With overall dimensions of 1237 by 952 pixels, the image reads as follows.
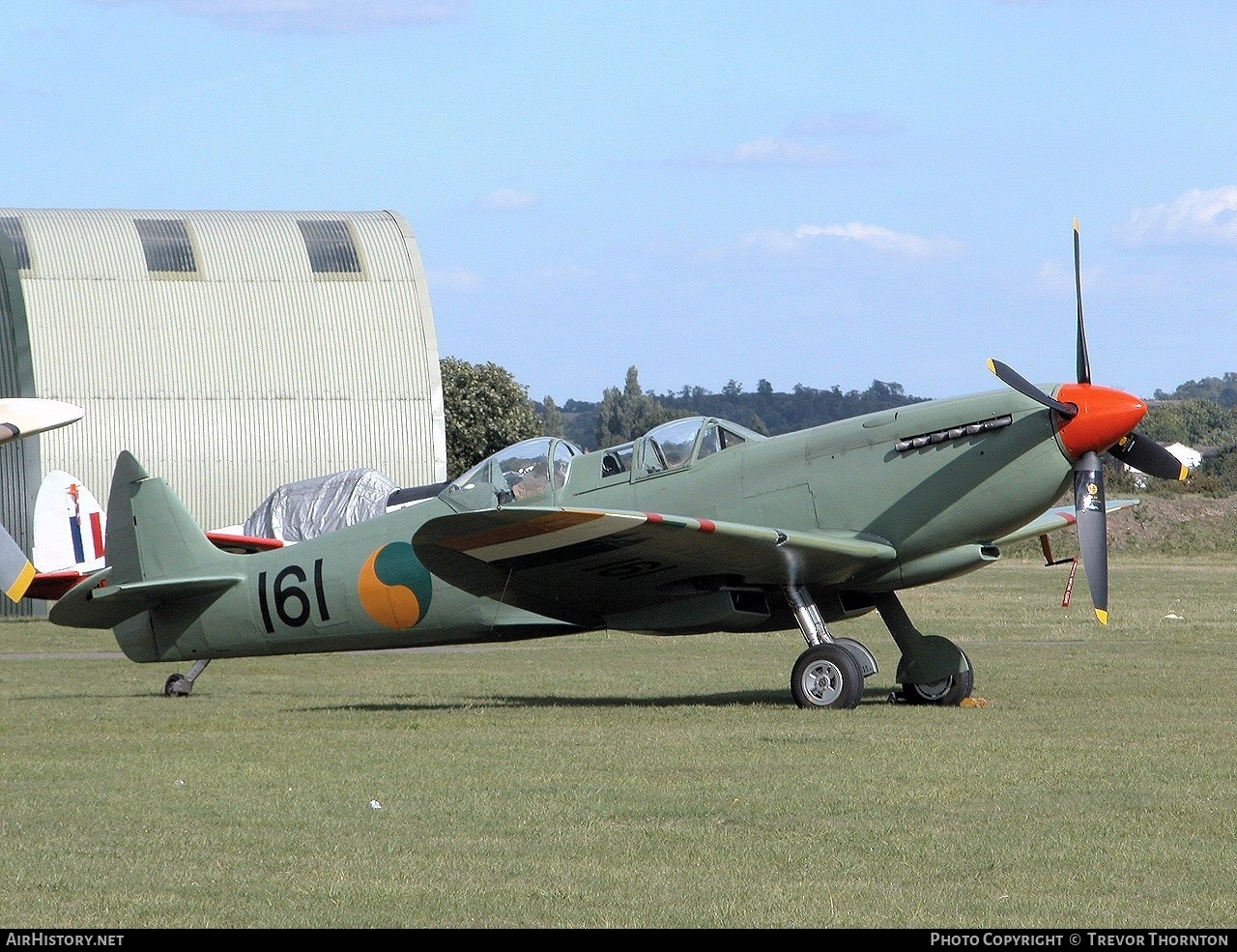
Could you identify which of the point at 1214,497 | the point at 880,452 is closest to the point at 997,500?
the point at 880,452

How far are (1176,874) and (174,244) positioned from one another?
1326 inches

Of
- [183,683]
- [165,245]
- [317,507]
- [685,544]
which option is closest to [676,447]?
[685,544]

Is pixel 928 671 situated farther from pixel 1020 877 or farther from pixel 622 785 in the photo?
pixel 1020 877

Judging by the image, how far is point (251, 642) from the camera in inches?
565

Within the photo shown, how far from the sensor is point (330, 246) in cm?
3747

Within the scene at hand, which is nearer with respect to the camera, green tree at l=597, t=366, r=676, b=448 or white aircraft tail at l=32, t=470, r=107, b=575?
white aircraft tail at l=32, t=470, r=107, b=575

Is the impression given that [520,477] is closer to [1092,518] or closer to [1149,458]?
[1092,518]

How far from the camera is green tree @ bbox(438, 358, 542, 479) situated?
59125mm

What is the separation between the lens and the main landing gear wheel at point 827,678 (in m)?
12.5

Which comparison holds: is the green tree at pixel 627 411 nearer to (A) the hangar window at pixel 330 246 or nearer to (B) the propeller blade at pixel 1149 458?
(A) the hangar window at pixel 330 246

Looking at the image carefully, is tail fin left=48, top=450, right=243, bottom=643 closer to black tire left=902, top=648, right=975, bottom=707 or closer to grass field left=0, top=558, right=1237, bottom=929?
grass field left=0, top=558, right=1237, bottom=929

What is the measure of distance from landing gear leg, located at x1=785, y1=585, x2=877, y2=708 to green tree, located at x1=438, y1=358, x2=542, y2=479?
45365 millimetres

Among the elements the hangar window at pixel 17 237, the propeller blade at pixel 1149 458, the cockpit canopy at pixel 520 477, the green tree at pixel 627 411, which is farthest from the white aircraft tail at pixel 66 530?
the green tree at pixel 627 411

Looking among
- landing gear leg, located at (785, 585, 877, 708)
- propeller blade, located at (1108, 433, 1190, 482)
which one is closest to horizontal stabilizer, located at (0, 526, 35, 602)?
landing gear leg, located at (785, 585, 877, 708)
